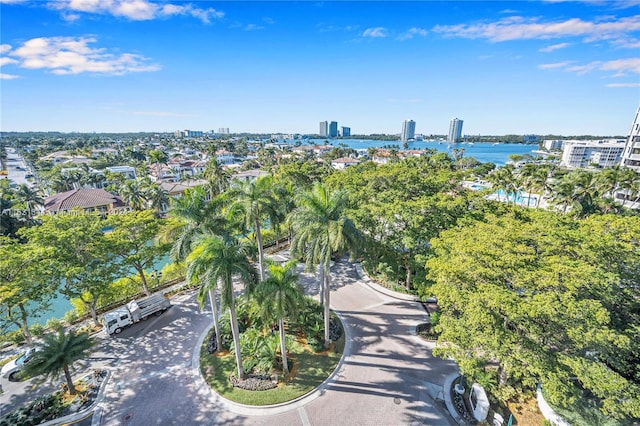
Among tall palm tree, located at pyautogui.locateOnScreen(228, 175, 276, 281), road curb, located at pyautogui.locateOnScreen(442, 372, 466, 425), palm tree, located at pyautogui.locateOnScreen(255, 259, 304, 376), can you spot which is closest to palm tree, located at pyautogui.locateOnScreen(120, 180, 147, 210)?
tall palm tree, located at pyautogui.locateOnScreen(228, 175, 276, 281)

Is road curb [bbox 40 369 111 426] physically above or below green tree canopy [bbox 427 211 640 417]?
below

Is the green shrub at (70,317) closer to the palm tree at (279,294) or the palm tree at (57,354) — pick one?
the palm tree at (57,354)

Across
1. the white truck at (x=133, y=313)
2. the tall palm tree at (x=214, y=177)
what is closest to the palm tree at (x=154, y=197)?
the tall palm tree at (x=214, y=177)

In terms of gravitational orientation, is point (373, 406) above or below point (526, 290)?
below

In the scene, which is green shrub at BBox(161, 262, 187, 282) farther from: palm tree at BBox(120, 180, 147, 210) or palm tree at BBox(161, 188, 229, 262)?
palm tree at BBox(120, 180, 147, 210)

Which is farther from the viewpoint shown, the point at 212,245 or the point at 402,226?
the point at 402,226

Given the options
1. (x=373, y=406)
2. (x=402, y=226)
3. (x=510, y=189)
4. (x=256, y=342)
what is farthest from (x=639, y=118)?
(x=256, y=342)

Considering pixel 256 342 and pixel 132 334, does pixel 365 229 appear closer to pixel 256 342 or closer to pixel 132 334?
pixel 256 342
